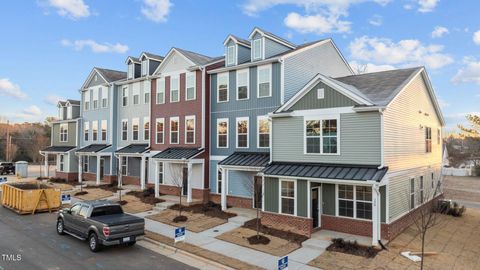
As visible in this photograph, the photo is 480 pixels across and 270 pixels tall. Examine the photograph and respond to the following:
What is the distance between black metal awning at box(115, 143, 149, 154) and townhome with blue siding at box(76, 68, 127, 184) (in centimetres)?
270

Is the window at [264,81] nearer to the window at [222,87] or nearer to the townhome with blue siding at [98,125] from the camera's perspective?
the window at [222,87]

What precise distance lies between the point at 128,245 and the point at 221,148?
1089 centimetres

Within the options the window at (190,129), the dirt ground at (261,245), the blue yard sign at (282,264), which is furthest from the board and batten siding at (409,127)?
the window at (190,129)

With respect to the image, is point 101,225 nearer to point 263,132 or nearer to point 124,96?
point 263,132

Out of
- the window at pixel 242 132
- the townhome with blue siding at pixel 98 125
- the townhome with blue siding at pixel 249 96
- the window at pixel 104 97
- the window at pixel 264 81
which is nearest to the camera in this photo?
the townhome with blue siding at pixel 249 96

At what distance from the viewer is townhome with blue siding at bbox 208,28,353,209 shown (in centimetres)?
2131

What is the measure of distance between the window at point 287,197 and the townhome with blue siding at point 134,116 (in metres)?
15.6

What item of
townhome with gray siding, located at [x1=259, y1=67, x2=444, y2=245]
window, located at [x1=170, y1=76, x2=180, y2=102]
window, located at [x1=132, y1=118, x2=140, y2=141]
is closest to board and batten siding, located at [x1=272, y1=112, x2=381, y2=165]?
townhome with gray siding, located at [x1=259, y1=67, x2=444, y2=245]

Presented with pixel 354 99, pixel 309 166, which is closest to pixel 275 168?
pixel 309 166

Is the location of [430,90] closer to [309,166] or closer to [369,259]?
[309,166]

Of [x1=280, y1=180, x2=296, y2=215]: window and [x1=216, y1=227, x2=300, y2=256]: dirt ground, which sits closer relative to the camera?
[x1=216, y1=227, x2=300, y2=256]: dirt ground

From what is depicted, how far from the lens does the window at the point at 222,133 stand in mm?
23953

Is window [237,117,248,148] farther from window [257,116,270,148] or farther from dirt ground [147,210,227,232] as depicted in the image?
dirt ground [147,210,227,232]

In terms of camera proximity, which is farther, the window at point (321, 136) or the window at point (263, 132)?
the window at point (263, 132)
